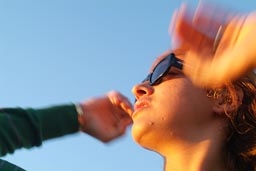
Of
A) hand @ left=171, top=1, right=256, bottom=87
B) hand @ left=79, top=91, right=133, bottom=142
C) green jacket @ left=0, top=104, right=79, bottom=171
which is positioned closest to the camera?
hand @ left=171, top=1, right=256, bottom=87

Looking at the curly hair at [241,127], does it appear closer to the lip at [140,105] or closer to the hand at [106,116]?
the lip at [140,105]

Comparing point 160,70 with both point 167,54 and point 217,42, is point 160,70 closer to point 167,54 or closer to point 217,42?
point 167,54

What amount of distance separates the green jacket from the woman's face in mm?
519

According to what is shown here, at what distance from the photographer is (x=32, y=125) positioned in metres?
3.75

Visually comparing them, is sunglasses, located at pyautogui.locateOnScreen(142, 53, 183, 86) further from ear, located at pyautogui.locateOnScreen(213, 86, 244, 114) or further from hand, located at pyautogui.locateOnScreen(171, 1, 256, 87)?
hand, located at pyautogui.locateOnScreen(171, 1, 256, 87)

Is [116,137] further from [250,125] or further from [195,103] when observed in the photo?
[250,125]

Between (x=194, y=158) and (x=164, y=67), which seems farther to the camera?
(x=164, y=67)

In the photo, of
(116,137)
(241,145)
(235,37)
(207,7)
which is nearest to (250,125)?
(241,145)

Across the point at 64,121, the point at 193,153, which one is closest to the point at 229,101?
the point at 193,153

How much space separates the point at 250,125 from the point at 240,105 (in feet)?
0.58

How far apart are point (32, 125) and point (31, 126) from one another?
0.03 ft

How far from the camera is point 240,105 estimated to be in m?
4.18

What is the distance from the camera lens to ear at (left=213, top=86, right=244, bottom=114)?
411cm

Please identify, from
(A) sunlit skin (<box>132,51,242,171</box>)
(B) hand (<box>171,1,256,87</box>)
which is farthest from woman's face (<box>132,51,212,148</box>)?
(B) hand (<box>171,1,256,87</box>)
